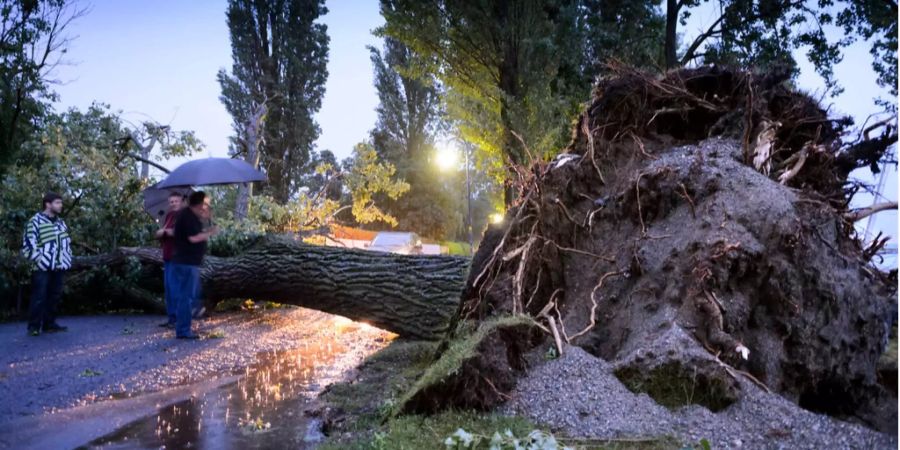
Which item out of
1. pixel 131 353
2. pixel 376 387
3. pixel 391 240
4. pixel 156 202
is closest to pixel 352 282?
pixel 131 353

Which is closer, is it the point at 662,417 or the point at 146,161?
the point at 662,417

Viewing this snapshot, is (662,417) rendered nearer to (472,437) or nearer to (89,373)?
(472,437)

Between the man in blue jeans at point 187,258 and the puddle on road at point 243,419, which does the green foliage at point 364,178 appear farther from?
the puddle on road at point 243,419

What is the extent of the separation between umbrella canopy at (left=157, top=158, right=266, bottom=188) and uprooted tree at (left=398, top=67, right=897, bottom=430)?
4767mm

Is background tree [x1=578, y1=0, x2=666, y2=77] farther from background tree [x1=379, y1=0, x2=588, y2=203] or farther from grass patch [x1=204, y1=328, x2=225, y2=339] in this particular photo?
grass patch [x1=204, y1=328, x2=225, y2=339]

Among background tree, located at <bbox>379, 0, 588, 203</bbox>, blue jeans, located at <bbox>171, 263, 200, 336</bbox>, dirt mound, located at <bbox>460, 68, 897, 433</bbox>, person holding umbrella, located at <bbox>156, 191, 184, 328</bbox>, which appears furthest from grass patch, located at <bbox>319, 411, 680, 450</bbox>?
background tree, located at <bbox>379, 0, 588, 203</bbox>

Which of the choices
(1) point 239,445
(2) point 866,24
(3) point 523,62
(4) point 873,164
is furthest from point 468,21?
(1) point 239,445

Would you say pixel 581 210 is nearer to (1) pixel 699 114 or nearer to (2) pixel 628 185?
(2) pixel 628 185

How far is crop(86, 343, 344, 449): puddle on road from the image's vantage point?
341 cm

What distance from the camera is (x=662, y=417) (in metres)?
2.54

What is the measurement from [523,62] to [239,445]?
12927mm

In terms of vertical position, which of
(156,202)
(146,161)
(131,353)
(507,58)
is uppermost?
(507,58)

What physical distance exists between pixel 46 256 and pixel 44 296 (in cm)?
60

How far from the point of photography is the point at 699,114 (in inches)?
193
